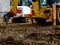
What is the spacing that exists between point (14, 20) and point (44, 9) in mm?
3354

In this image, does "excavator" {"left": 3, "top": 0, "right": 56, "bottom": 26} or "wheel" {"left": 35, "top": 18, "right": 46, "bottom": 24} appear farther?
"wheel" {"left": 35, "top": 18, "right": 46, "bottom": 24}

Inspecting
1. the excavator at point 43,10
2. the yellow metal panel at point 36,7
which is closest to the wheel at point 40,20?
the excavator at point 43,10

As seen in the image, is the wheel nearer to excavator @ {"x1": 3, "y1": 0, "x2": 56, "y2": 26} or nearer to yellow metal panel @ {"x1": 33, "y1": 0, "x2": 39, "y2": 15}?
excavator @ {"x1": 3, "y1": 0, "x2": 56, "y2": 26}

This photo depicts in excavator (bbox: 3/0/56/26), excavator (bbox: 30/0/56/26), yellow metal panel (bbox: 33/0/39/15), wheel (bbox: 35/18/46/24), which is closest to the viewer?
excavator (bbox: 3/0/56/26)

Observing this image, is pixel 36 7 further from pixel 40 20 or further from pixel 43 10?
pixel 40 20

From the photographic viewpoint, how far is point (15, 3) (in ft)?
41.4

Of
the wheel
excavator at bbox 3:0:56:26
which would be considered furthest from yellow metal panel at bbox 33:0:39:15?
the wheel

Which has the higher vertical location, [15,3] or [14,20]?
[15,3]

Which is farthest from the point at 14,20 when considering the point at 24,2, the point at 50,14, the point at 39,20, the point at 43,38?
the point at 43,38

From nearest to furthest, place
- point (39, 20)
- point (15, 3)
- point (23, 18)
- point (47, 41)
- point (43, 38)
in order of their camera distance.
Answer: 1. point (47, 41)
2. point (43, 38)
3. point (15, 3)
4. point (39, 20)
5. point (23, 18)

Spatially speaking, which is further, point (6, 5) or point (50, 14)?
point (6, 5)

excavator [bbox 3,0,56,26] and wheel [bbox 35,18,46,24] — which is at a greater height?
excavator [bbox 3,0,56,26]

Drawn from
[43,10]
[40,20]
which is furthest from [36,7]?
[40,20]

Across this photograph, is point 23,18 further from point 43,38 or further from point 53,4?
point 43,38
